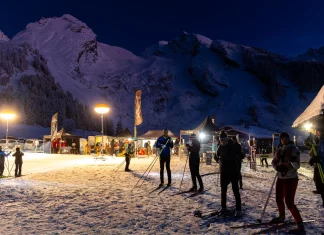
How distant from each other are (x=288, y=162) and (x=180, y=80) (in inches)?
4397

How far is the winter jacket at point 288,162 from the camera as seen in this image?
191 inches

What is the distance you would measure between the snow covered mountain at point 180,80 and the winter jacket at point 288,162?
8327cm

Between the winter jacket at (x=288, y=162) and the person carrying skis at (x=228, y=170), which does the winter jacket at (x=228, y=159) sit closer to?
the person carrying skis at (x=228, y=170)

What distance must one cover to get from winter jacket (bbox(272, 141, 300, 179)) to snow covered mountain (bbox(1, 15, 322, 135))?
83.3m

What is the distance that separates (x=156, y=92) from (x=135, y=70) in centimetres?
1573

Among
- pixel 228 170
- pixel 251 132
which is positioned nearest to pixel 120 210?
pixel 228 170

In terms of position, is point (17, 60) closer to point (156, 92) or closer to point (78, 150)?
point (156, 92)

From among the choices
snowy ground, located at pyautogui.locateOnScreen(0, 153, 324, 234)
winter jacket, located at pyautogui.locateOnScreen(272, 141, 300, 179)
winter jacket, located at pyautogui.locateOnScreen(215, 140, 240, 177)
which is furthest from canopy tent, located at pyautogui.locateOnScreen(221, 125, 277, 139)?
winter jacket, located at pyautogui.locateOnScreen(272, 141, 300, 179)

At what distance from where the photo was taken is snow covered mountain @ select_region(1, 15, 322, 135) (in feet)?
309

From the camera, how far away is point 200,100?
107 meters

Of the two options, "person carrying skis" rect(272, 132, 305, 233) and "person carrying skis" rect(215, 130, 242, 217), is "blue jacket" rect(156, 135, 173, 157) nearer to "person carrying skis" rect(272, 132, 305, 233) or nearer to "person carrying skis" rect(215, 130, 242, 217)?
"person carrying skis" rect(215, 130, 242, 217)

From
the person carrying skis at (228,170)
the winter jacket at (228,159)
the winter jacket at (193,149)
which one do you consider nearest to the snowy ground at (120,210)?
the person carrying skis at (228,170)

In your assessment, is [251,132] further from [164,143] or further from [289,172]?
[289,172]

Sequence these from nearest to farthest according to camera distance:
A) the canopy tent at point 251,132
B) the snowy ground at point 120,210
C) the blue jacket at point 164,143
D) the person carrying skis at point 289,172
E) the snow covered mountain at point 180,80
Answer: the person carrying skis at point 289,172, the snowy ground at point 120,210, the blue jacket at point 164,143, the canopy tent at point 251,132, the snow covered mountain at point 180,80
